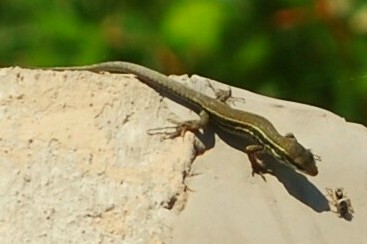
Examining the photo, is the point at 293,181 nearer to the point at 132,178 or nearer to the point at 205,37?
the point at 132,178

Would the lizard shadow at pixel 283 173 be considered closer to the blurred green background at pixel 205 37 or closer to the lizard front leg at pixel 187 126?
the lizard front leg at pixel 187 126

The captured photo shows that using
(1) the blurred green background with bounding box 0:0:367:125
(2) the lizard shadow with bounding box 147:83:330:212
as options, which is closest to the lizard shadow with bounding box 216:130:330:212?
(2) the lizard shadow with bounding box 147:83:330:212

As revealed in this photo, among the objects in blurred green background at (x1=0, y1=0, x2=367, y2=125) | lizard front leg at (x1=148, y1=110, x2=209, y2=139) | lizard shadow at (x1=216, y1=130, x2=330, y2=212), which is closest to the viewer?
blurred green background at (x1=0, y1=0, x2=367, y2=125)

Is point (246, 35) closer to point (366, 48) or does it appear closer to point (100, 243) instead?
point (366, 48)

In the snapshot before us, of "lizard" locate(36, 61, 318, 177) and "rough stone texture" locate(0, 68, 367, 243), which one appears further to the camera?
"lizard" locate(36, 61, 318, 177)

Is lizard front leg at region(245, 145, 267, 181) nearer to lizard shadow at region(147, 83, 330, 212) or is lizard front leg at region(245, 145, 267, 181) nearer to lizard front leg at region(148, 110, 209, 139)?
lizard shadow at region(147, 83, 330, 212)

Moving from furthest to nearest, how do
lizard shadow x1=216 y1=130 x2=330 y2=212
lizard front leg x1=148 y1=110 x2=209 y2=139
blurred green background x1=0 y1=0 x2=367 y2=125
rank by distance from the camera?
lizard shadow x1=216 y1=130 x2=330 y2=212 → lizard front leg x1=148 y1=110 x2=209 y2=139 → blurred green background x1=0 y1=0 x2=367 y2=125

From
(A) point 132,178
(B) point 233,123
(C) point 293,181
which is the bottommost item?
(A) point 132,178

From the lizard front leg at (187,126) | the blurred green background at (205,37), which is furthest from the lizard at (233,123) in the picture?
the blurred green background at (205,37)

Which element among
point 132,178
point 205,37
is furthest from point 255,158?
point 205,37
